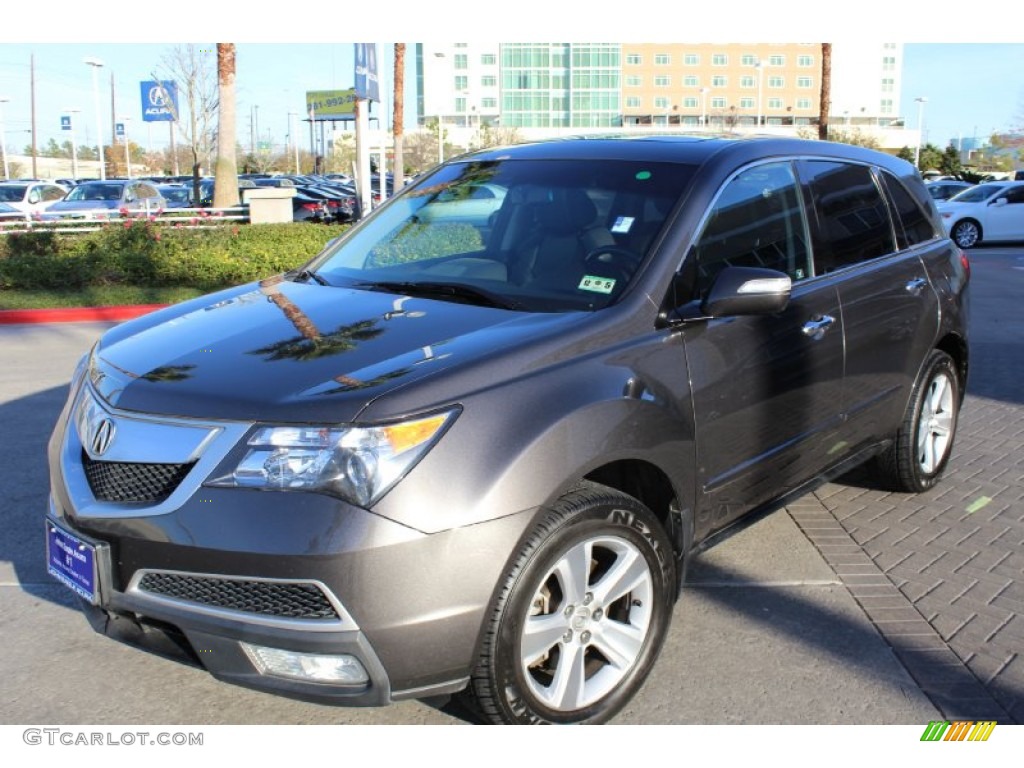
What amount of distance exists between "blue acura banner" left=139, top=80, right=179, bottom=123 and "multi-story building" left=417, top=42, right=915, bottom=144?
2893 inches

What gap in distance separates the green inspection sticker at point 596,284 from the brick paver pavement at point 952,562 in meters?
1.76

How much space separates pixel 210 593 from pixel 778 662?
6.84ft

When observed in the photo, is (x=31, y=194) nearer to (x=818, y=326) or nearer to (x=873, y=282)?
(x=873, y=282)

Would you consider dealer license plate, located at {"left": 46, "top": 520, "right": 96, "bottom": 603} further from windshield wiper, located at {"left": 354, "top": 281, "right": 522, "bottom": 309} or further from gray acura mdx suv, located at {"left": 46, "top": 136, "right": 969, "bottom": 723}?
windshield wiper, located at {"left": 354, "top": 281, "right": 522, "bottom": 309}

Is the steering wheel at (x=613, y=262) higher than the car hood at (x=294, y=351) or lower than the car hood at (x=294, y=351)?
higher

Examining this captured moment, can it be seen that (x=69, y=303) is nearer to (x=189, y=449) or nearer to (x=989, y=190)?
(x=189, y=449)

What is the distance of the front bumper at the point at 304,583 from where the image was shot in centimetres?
265

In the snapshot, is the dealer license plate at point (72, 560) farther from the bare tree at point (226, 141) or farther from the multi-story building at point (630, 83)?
the multi-story building at point (630, 83)

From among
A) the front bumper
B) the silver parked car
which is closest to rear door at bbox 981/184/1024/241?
the silver parked car

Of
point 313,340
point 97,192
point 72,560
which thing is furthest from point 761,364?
point 97,192

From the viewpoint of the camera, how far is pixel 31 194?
28.9 m

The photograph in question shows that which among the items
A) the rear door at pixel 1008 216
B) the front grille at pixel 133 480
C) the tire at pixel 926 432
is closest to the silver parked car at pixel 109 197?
the rear door at pixel 1008 216

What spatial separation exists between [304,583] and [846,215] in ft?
10.6

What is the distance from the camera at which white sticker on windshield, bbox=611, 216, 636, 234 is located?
379 cm
